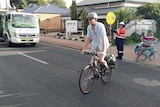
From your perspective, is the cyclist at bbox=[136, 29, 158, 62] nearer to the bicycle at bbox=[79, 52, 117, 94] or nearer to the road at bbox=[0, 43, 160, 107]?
the road at bbox=[0, 43, 160, 107]

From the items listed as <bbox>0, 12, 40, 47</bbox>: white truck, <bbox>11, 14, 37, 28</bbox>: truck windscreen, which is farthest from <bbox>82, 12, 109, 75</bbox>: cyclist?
<bbox>11, 14, 37, 28</bbox>: truck windscreen

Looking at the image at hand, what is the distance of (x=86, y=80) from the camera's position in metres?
5.29

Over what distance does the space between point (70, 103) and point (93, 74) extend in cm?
117

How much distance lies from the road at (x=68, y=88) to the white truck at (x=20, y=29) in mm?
6084

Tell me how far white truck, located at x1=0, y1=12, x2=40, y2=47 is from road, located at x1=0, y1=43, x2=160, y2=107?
6084 millimetres

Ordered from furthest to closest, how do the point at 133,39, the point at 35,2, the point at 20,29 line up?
the point at 35,2 → the point at 133,39 → the point at 20,29

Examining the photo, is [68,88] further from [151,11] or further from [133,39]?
[151,11]

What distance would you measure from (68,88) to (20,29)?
31.4 feet

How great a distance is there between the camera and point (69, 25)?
21.4m

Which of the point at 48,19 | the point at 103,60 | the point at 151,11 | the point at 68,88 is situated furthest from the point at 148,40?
the point at 48,19

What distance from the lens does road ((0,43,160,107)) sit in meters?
4.66

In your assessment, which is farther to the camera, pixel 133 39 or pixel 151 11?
pixel 151 11

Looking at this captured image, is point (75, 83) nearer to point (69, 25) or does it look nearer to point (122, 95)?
point (122, 95)

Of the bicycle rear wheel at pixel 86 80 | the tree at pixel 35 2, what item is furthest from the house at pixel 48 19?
the bicycle rear wheel at pixel 86 80
